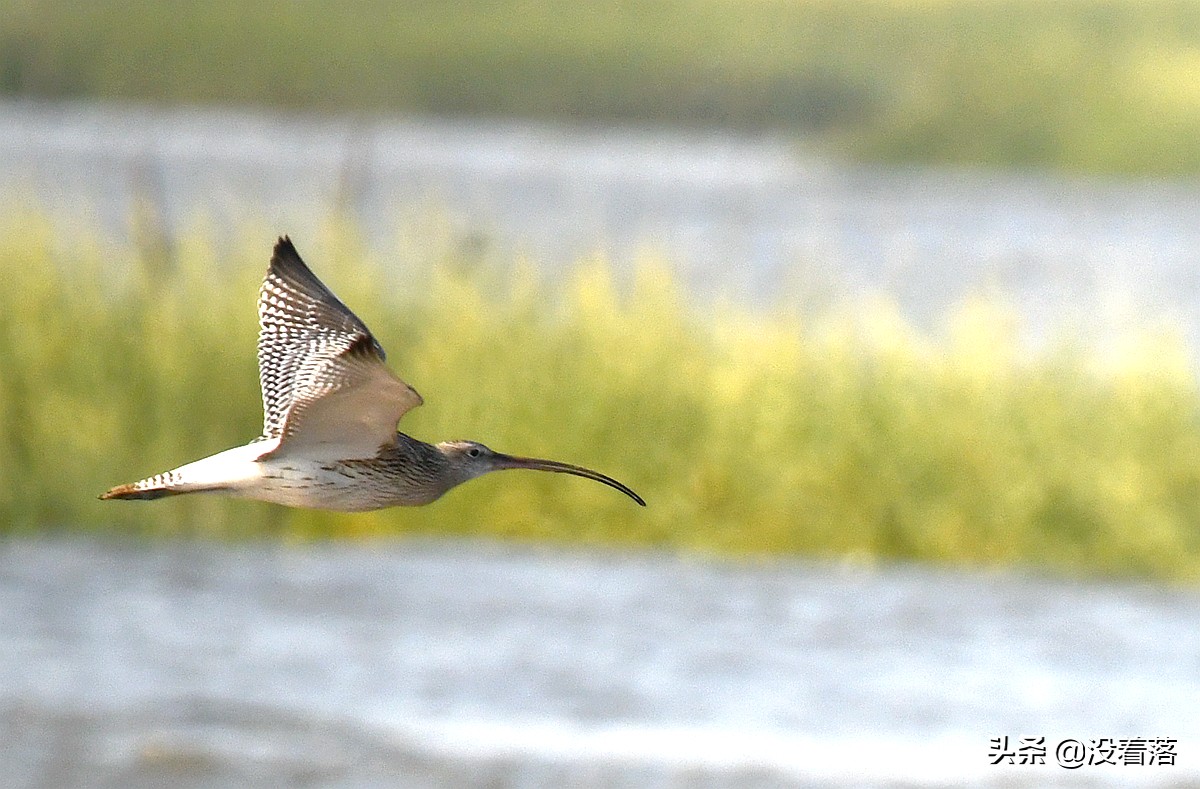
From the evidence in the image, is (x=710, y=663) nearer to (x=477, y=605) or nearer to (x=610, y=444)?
(x=477, y=605)

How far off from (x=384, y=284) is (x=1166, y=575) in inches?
234

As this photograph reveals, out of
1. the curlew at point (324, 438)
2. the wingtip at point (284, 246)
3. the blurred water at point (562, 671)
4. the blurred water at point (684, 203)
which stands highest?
the blurred water at point (684, 203)

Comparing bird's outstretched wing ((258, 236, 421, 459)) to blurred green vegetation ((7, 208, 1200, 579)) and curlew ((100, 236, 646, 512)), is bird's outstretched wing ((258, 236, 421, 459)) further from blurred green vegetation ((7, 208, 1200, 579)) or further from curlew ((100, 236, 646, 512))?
blurred green vegetation ((7, 208, 1200, 579))

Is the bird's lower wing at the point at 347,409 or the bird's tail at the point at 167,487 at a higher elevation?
the bird's lower wing at the point at 347,409

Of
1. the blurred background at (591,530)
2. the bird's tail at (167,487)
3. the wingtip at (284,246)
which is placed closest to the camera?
the bird's tail at (167,487)

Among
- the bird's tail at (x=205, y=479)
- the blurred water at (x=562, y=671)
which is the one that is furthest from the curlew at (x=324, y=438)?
the blurred water at (x=562, y=671)

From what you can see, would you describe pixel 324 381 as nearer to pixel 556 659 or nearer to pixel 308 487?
pixel 308 487

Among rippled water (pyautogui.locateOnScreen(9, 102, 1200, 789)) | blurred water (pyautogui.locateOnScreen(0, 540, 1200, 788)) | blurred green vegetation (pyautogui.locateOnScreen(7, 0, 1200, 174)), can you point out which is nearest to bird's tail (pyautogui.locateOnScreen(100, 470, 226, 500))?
rippled water (pyautogui.locateOnScreen(9, 102, 1200, 789))

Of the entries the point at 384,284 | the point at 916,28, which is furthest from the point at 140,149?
the point at 916,28

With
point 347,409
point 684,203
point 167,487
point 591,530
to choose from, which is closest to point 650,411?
point 591,530

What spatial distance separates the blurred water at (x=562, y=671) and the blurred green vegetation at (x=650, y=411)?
1.11 m

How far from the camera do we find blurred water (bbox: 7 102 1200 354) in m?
15.0

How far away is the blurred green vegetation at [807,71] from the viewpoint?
5966 cm

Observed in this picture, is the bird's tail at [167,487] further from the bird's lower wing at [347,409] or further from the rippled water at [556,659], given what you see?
the rippled water at [556,659]
